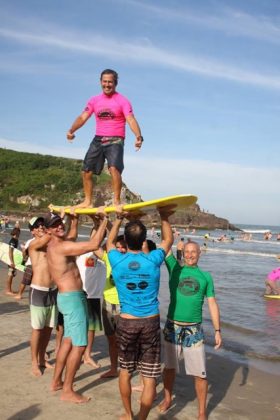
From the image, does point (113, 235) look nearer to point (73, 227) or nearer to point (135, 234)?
point (135, 234)

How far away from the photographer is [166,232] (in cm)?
536

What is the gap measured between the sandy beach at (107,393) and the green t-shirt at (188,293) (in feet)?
3.82

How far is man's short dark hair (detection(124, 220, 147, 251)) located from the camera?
4.68m

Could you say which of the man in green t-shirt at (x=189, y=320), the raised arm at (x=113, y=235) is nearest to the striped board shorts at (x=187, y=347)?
the man in green t-shirt at (x=189, y=320)

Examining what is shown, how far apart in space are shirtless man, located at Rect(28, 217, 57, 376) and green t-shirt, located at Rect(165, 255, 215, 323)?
2036 mm

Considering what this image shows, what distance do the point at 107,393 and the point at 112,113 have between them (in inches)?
140

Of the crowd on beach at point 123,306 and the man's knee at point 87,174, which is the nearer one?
the crowd on beach at point 123,306

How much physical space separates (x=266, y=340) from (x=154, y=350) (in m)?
6.01

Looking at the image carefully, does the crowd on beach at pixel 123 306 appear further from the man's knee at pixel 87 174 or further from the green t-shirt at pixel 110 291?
the man's knee at pixel 87 174

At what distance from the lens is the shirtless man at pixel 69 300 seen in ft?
17.7

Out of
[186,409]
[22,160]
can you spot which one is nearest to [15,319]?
[186,409]

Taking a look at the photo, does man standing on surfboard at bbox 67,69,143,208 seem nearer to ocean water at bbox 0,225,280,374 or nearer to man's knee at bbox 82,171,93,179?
man's knee at bbox 82,171,93,179

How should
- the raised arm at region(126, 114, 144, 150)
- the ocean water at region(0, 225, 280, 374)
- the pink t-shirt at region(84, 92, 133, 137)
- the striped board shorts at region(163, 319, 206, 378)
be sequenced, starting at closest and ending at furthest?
the striped board shorts at region(163, 319, 206, 378)
the raised arm at region(126, 114, 144, 150)
the pink t-shirt at region(84, 92, 133, 137)
the ocean water at region(0, 225, 280, 374)

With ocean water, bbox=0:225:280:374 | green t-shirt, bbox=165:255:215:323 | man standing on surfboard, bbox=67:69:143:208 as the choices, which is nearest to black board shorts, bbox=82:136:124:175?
man standing on surfboard, bbox=67:69:143:208
